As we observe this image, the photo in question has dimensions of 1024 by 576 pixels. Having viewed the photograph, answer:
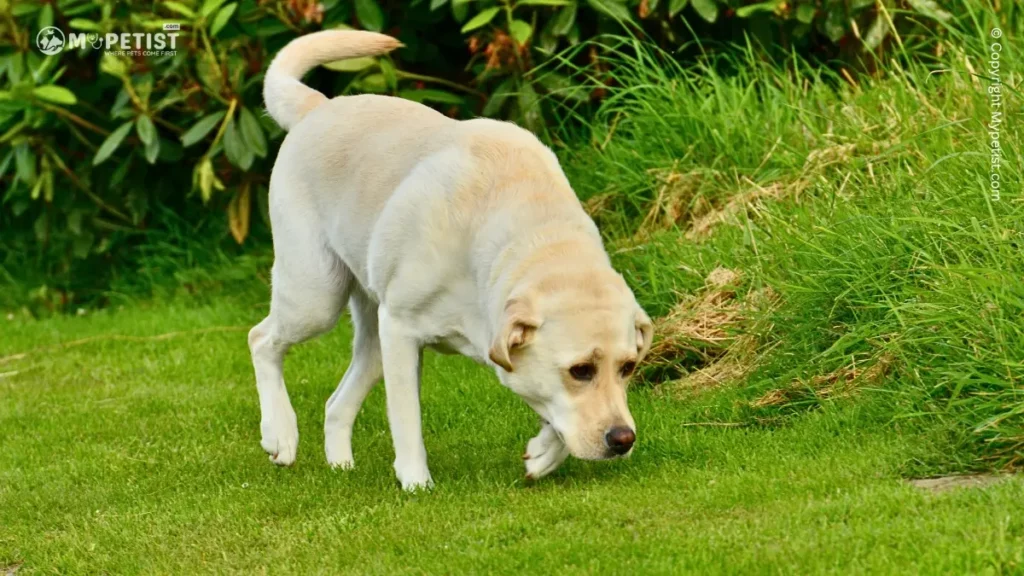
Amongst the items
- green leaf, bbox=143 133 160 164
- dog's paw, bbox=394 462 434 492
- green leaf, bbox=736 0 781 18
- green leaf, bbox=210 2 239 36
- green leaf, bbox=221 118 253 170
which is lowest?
green leaf, bbox=143 133 160 164

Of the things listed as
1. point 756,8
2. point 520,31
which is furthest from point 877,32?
point 520,31

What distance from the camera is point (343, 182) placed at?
18.7ft

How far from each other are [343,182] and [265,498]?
1.25 meters

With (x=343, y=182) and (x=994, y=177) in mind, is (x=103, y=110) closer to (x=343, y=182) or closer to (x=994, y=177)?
(x=343, y=182)

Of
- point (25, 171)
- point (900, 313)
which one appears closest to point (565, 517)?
point (900, 313)

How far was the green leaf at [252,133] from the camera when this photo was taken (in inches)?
331

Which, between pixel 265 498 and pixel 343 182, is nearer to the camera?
pixel 265 498

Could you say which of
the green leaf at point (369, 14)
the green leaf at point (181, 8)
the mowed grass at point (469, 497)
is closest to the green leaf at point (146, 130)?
the green leaf at point (181, 8)

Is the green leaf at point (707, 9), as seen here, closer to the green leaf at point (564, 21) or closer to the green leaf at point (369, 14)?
the green leaf at point (564, 21)

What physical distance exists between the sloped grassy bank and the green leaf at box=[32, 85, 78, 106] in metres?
2.93

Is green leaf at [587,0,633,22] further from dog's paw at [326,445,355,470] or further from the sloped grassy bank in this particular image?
dog's paw at [326,445,355,470]

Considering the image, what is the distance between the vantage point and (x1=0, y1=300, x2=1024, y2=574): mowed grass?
4215mm

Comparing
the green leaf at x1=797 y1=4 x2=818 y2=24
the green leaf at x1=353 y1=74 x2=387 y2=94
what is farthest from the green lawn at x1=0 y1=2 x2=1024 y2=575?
the green leaf at x1=353 y1=74 x2=387 y2=94

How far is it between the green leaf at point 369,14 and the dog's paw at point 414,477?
11.9 feet
